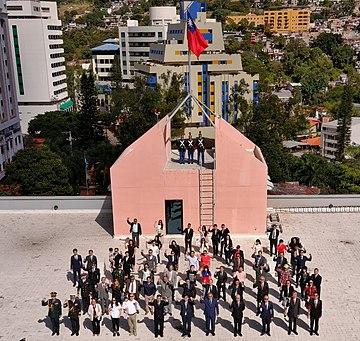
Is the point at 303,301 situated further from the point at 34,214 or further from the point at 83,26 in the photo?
the point at 83,26

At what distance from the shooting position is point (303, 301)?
11.5m

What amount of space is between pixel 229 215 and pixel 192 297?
5054 mm

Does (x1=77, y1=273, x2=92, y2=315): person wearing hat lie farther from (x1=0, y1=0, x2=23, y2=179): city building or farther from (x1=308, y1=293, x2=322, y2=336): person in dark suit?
(x1=0, y1=0, x2=23, y2=179): city building

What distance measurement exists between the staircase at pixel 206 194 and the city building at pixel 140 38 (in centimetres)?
5929

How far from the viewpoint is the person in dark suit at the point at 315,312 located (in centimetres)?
995

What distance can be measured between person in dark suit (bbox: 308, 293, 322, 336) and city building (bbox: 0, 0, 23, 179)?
35167mm

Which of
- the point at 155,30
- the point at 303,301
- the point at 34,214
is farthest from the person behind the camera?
the point at 155,30

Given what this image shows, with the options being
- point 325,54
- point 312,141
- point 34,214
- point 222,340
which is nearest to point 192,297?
point 222,340

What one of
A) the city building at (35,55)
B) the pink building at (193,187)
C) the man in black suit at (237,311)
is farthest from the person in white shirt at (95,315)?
the city building at (35,55)

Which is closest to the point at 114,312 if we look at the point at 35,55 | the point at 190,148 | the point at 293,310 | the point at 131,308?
the point at 131,308

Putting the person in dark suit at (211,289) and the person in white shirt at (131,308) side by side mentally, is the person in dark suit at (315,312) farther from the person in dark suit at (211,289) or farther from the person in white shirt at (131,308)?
the person in white shirt at (131,308)

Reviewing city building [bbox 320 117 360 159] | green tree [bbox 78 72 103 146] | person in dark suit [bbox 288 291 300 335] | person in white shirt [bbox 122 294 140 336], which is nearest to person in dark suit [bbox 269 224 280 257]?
person in dark suit [bbox 288 291 300 335]

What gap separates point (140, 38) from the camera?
7475cm

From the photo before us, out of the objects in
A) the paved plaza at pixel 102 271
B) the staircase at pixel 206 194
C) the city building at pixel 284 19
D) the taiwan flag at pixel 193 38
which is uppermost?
the city building at pixel 284 19
